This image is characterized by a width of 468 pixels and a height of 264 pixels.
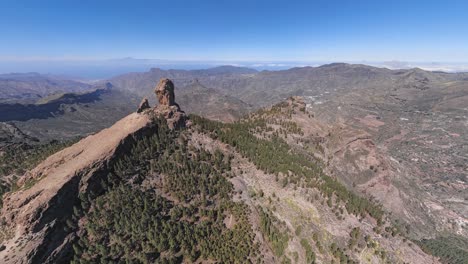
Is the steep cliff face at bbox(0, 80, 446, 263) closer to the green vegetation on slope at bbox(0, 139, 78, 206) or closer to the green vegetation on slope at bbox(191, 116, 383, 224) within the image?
the green vegetation on slope at bbox(191, 116, 383, 224)

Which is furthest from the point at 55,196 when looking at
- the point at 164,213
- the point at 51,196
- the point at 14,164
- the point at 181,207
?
the point at 14,164

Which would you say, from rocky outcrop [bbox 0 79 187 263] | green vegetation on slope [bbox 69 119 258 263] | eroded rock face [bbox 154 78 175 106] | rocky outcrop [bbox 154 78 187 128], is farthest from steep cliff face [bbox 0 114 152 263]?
eroded rock face [bbox 154 78 175 106]

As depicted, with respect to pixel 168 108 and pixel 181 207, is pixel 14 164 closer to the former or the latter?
→ pixel 168 108

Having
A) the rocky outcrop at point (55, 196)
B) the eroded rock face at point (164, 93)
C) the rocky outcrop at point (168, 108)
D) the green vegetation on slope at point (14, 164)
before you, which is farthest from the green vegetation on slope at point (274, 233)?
the green vegetation on slope at point (14, 164)

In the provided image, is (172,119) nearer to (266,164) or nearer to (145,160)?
(145,160)

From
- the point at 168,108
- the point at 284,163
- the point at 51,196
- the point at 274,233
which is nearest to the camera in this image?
the point at 51,196

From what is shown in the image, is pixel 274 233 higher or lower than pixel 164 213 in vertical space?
lower

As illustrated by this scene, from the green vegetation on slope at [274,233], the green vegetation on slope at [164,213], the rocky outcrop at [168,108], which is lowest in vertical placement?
the green vegetation on slope at [274,233]

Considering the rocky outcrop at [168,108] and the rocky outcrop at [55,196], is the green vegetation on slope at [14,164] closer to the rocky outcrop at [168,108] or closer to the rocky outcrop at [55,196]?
the rocky outcrop at [55,196]

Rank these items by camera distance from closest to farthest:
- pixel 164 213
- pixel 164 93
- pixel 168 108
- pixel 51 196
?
pixel 51 196 < pixel 164 213 < pixel 168 108 < pixel 164 93
